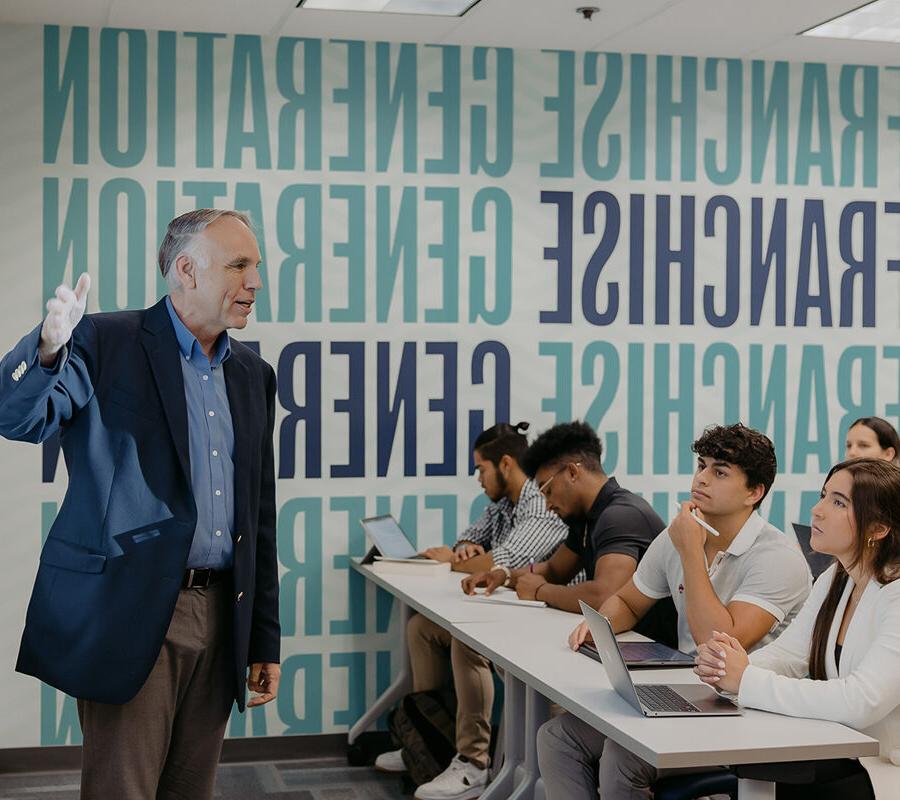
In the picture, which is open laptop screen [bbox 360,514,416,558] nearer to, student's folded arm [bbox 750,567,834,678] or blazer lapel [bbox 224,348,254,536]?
student's folded arm [bbox 750,567,834,678]

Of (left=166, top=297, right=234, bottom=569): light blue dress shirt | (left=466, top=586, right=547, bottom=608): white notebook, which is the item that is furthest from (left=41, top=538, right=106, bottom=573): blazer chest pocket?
(left=466, top=586, right=547, bottom=608): white notebook

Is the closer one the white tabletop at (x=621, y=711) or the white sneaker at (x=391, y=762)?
the white tabletop at (x=621, y=711)

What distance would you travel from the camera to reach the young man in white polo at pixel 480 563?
449 centimetres

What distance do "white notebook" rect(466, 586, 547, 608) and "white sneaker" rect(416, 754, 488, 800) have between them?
630 millimetres

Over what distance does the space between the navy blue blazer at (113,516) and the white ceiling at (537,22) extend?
2.57m

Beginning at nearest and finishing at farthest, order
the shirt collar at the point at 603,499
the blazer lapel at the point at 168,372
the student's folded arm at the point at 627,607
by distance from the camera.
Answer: the blazer lapel at the point at 168,372 → the student's folded arm at the point at 627,607 → the shirt collar at the point at 603,499

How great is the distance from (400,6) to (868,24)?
6.13 ft

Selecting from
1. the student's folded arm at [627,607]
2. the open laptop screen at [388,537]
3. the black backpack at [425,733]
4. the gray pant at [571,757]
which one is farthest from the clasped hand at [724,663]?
the open laptop screen at [388,537]

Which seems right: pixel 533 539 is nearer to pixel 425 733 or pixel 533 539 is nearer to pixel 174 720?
pixel 425 733

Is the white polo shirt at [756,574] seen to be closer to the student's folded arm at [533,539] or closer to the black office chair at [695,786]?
the black office chair at [695,786]

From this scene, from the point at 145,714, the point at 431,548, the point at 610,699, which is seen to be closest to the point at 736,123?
the point at 431,548

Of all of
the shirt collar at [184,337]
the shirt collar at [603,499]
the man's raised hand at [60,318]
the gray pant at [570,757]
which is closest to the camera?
the man's raised hand at [60,318]

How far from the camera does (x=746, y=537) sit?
3.30 m

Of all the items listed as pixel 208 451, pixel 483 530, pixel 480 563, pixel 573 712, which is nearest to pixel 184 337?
pixel 208 451
